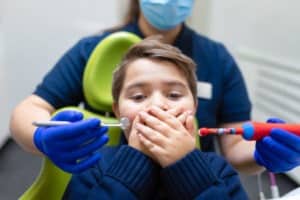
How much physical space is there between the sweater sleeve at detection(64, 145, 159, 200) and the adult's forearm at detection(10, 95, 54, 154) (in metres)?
0.25

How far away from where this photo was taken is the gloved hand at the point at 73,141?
73cm

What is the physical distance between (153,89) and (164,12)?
427 mm

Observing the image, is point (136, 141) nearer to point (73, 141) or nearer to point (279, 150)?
point (73, 141)

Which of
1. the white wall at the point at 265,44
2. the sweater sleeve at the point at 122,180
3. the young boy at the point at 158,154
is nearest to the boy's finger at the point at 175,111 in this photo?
the young boy at the point at 158,154

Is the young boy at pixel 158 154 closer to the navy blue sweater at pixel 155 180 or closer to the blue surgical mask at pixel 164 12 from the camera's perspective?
the navy blue sweater at pixel 155 180

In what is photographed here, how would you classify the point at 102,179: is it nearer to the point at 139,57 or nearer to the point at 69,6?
the point at 139,57

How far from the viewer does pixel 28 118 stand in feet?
3.41

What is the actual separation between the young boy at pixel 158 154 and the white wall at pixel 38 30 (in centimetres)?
163

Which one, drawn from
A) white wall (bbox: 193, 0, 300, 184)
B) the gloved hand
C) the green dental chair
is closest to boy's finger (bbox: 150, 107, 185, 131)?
the gloved hand

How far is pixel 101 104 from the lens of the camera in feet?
3.57

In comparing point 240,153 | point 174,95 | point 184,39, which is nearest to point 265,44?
point 184,39

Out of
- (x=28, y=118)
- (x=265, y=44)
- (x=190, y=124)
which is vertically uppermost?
(x=190, y=124)

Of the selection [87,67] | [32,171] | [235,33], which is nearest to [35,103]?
[87,67]

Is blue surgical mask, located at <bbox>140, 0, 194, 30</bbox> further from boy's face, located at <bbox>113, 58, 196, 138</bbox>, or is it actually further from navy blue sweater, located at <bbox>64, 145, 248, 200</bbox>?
navy blue sweater, located at <bbox>64, 145, 248, 200</bbox>
